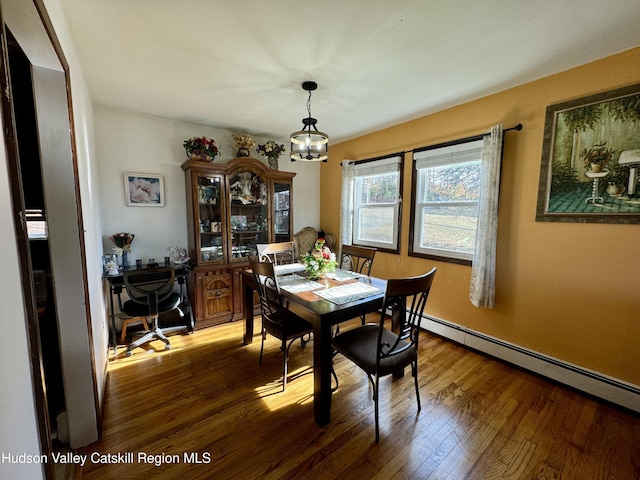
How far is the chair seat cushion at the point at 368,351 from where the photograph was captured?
5.30 feet

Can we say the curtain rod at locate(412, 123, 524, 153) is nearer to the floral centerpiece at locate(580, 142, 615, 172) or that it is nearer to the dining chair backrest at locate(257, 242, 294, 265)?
the floral centerpiece at locate(580, 142, 615, 172)

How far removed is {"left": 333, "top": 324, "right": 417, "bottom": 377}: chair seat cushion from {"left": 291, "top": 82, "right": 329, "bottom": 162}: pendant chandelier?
1.45 meters

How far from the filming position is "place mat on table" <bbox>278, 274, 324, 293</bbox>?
206 centimetres

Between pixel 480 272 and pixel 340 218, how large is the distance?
199 cm

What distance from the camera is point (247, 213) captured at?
11.5ft

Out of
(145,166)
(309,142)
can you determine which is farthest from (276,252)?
(145,166)

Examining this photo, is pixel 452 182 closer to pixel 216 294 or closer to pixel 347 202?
pixel 347 202

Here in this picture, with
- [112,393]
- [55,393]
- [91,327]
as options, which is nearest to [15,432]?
[91,327]

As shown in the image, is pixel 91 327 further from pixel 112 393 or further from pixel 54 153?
pixel 54 153

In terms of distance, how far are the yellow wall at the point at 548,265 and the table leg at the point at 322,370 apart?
5.64 feet

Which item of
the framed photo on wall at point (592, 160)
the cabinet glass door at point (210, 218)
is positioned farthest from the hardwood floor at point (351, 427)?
the framed photo on wall at point (592, 160)

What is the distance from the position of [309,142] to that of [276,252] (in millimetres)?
1379

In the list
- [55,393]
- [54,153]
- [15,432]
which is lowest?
[55,393]

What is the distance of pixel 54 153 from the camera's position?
1352 millimetres
